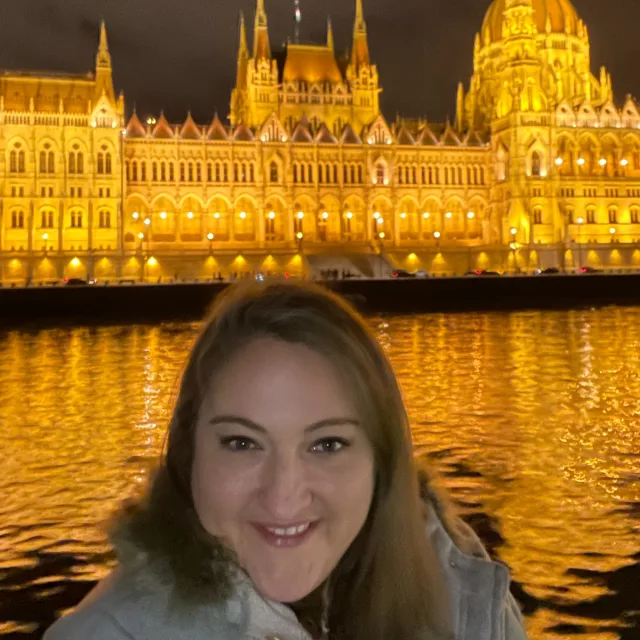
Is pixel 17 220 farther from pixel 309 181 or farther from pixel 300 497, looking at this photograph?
pixel 300 497

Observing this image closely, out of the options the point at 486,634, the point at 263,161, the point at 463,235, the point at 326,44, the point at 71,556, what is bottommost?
the point at 71,556

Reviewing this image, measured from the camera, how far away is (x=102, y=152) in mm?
63469

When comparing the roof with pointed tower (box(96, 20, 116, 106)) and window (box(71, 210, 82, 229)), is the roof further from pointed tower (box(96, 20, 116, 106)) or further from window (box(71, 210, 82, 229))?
window (box(71, 210, 82, 229))

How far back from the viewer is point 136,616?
173cm

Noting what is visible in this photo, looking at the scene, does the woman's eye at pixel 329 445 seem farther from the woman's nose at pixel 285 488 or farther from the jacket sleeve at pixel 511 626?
the jacket sleeve at pixel 511 626

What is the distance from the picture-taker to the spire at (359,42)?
80812mm

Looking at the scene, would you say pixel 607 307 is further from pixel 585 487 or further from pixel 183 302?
pixel 585 487

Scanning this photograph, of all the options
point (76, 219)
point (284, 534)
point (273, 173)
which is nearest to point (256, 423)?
point (284, 534)

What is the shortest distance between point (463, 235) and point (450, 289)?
33.3 m

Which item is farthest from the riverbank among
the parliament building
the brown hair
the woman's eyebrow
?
the woman's eyebrow

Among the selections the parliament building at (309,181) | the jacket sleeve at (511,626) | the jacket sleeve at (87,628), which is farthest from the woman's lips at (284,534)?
the parliament building at (309,181)

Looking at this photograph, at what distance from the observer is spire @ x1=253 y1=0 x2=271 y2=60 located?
78250mm

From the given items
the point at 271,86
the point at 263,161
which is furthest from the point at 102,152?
the point at 271,86

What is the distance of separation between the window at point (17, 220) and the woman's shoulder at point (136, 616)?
6318 cm
